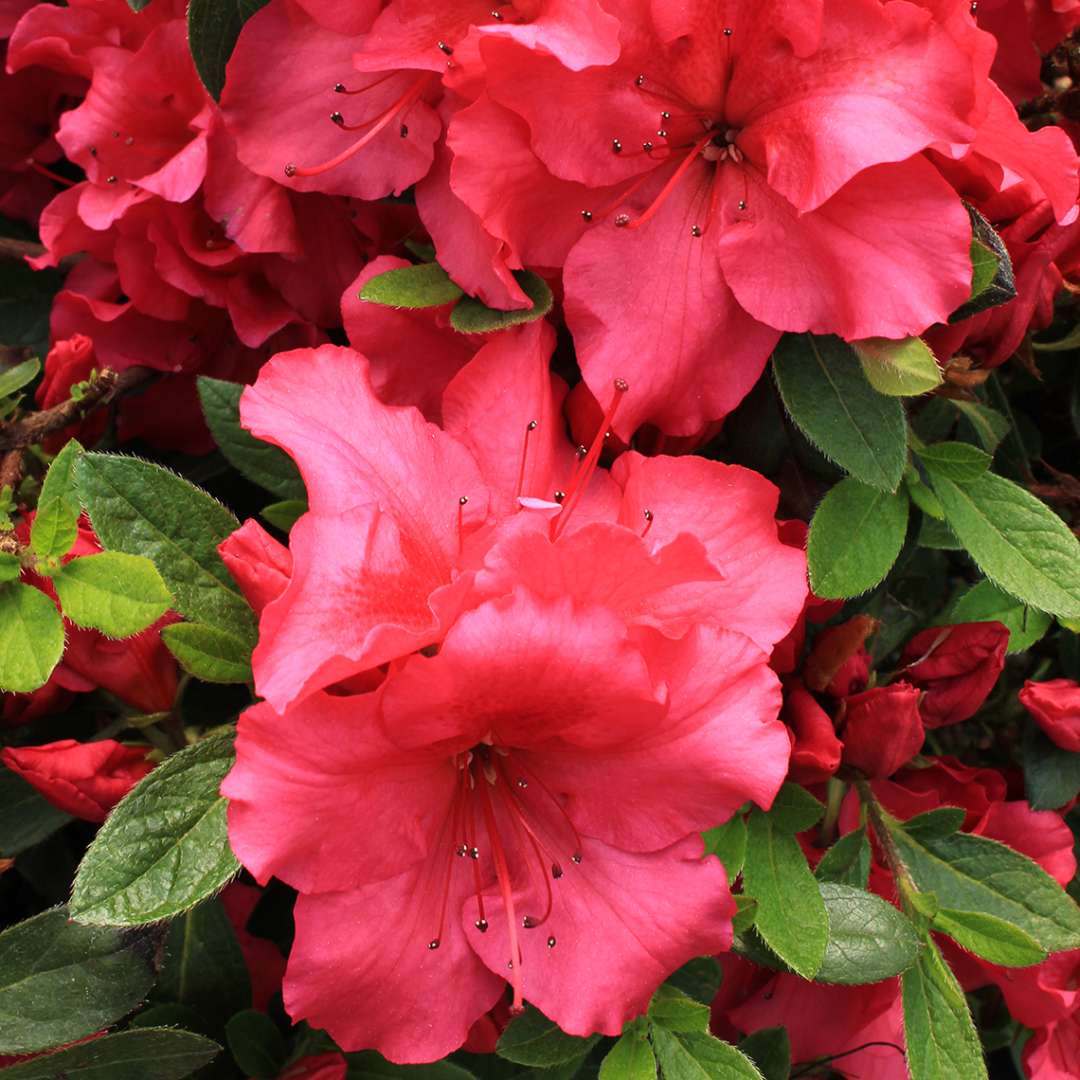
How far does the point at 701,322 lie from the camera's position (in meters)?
0.92

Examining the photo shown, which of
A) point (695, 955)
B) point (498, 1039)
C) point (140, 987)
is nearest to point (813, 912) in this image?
point (695, 955)

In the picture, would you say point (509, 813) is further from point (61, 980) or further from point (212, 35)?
point (212, 35)

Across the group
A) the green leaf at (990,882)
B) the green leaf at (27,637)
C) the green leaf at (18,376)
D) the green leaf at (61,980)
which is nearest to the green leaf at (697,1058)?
the green leaf at (990,882)

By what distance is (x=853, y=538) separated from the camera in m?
0.96

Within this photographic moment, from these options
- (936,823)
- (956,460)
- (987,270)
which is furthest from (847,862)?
(987,270)

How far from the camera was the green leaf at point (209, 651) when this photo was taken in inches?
33.8

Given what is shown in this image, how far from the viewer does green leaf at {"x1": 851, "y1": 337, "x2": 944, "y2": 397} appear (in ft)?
2.92

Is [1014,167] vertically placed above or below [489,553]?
above

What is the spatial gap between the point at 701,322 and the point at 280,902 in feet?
2.07

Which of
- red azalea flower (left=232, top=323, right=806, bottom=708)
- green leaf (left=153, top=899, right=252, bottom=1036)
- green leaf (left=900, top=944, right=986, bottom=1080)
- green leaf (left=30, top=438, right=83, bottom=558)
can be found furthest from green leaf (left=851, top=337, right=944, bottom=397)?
green leaf (left=153, top=899, right=252, bottom=1036)

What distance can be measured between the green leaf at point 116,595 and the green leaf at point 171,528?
26 mm

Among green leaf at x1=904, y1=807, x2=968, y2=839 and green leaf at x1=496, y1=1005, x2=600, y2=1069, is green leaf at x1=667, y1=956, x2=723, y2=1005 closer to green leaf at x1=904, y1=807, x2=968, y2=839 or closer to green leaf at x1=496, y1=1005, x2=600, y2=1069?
green leaf at x1=496, y1=1005, x2=600, y2=1069

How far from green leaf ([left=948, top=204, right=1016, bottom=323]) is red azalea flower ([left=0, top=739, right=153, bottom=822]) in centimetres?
66

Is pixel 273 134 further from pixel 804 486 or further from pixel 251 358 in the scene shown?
pixel 804 486
